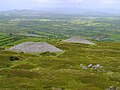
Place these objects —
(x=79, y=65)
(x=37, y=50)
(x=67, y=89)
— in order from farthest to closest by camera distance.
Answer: (x=37, y=50)
(x=79, y=65)
(x=67, y=89)

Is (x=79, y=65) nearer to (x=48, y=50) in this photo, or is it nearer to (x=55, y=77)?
(x=55, y=77)

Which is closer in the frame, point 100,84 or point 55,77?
point 100,84

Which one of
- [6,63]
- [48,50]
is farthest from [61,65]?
[48,50]

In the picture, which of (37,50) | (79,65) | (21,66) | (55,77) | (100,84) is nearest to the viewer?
(100,84)

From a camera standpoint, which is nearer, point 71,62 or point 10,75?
point 10,75

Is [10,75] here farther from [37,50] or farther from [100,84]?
[37,50]

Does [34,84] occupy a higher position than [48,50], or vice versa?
[34,84]

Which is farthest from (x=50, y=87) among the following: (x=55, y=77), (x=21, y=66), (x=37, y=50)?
(x=37, y=50)

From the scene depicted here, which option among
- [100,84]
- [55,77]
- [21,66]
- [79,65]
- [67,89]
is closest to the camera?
[67,89]

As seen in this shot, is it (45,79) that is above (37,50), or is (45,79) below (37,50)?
above
